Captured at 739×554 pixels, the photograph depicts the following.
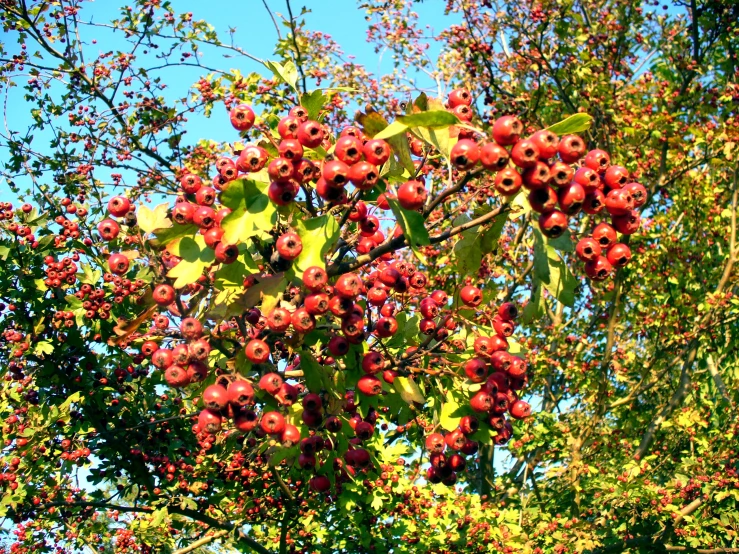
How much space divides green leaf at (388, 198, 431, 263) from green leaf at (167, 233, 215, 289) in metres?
0.73

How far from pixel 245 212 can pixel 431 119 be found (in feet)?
2.40

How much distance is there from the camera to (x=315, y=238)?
2.43 metres

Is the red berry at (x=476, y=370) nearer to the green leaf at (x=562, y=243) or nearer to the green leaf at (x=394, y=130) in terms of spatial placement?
the green leaf at (x=562, y=243)

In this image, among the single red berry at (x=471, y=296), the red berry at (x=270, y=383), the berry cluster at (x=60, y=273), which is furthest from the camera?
the berry cluster at (x=60, y=273)

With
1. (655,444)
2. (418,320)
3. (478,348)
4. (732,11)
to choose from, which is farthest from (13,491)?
(732,11)

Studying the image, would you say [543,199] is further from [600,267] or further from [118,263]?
[118,263]

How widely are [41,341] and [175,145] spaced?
317cm

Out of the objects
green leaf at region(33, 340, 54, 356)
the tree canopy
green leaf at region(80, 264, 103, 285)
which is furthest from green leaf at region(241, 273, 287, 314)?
green leaf at region(33, 340, 54, 356)

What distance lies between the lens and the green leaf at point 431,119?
86.0 inches

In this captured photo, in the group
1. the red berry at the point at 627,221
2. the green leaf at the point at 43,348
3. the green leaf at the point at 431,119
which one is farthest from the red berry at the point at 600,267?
the green leaf at the point at 43,348

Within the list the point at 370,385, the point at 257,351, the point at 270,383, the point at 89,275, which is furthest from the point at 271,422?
the point at 89,275

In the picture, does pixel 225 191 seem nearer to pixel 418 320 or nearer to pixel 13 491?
pixel 418 320

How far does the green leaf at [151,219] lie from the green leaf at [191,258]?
0.63 ft

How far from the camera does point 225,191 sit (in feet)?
7.72
